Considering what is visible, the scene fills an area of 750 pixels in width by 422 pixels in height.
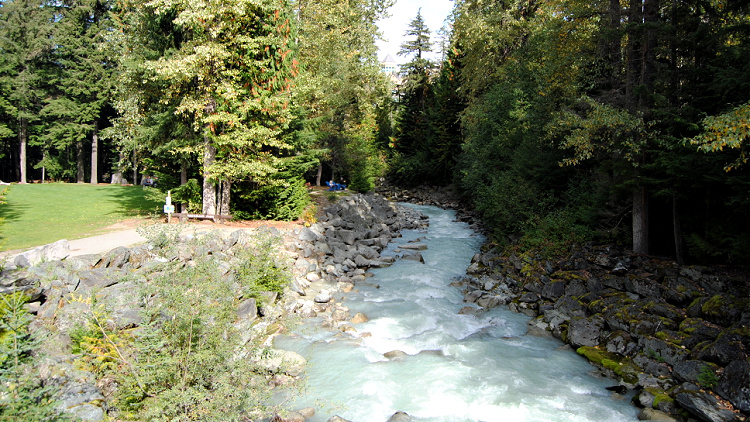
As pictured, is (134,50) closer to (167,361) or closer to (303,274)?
(303,274)

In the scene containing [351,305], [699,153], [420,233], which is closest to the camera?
[699,153]

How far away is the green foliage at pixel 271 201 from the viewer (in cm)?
1761

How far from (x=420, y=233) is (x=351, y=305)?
36.8 feet

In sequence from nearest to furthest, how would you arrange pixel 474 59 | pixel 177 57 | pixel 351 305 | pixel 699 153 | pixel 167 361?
1. pixel 167 361
2. pixel 699 153
3. pixel 351 305
4. pixel 177 57
5. pixel 474 59

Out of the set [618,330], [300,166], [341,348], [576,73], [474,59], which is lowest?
[341,348]

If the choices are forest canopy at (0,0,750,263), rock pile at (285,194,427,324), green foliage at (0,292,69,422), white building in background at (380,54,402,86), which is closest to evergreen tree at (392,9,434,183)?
white building in background at (380,54,402,86)

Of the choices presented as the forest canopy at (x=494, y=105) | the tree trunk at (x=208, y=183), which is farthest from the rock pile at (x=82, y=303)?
the forest canopy at (x=494, y=105)

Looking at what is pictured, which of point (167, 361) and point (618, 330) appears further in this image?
point (618, 330)

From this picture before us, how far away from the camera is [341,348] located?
938 cm

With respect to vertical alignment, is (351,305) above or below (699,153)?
below

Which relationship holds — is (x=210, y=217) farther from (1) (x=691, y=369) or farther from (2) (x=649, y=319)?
(1) (x=691, y=369)

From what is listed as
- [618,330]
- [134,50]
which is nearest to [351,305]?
[618,330]

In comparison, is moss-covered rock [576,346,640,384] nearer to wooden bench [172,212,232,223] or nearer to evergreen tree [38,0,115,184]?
wooden bench [172,212,232,223]

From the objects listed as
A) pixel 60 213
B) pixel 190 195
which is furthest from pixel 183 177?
pixel 60 213
